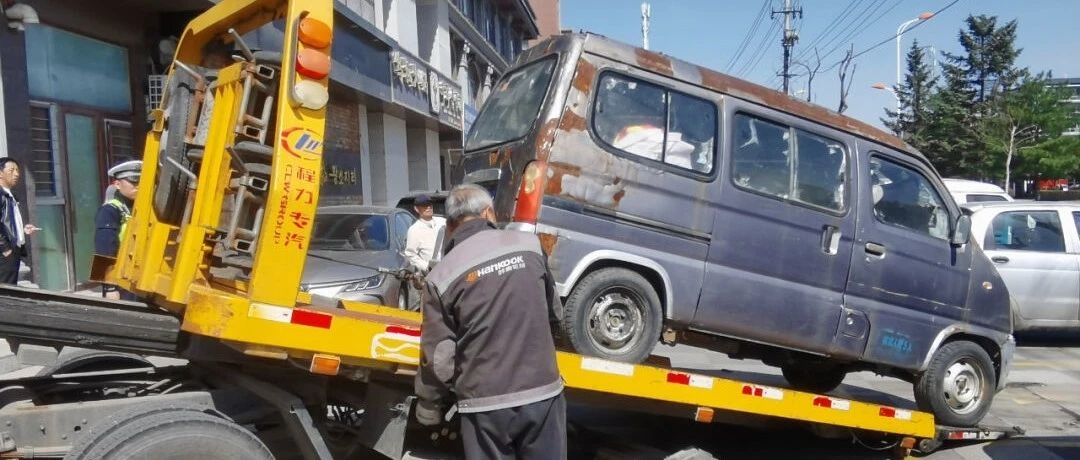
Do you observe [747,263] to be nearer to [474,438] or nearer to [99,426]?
[474,438]

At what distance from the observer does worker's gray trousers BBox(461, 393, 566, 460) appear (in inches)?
134

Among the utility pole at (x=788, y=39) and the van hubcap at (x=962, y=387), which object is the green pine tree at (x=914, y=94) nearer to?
the utility pole at (x=788, y=39)

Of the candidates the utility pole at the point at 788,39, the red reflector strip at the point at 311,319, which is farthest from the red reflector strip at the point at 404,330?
the utility pole at the point at 788,39

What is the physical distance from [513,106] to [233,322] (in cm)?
246

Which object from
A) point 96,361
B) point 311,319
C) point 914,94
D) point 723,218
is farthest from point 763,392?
A: point 914,94

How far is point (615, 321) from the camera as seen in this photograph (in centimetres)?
489

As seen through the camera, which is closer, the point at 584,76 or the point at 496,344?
the point at 496,344

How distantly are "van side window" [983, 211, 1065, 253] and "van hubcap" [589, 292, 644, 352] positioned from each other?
7.14 metres

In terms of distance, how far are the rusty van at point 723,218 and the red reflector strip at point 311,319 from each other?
50.1 inches

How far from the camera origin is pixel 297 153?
136 inches

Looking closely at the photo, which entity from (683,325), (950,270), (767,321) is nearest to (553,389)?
(683,325)

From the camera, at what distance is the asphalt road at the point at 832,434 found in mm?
5172

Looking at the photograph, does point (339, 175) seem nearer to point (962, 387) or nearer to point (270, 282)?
point (962, 387)

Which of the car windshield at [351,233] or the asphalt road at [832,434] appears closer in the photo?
the asphalt road at [832,434]
